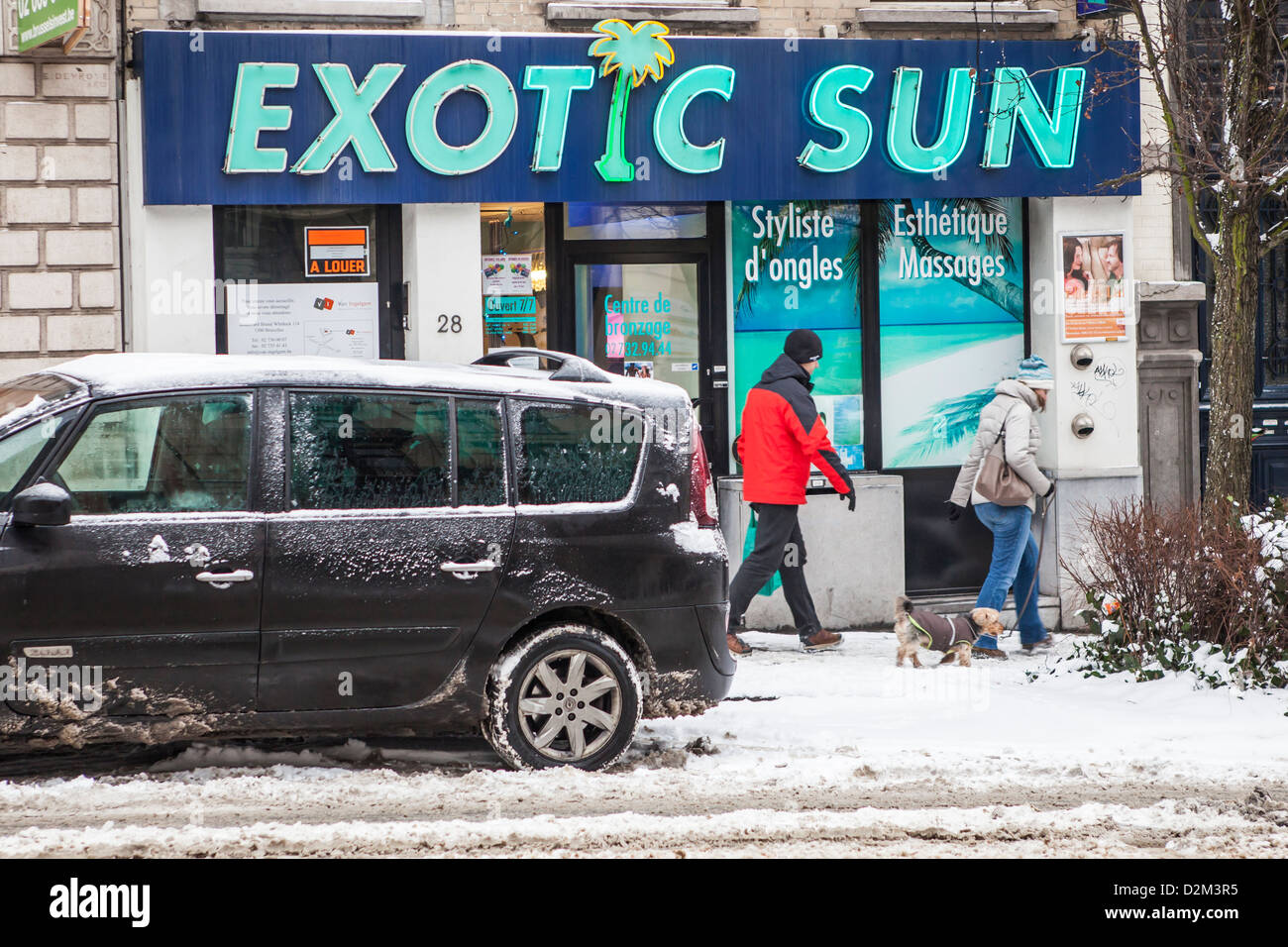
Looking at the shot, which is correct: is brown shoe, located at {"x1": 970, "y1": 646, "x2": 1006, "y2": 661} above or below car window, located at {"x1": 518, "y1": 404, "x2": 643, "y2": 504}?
below

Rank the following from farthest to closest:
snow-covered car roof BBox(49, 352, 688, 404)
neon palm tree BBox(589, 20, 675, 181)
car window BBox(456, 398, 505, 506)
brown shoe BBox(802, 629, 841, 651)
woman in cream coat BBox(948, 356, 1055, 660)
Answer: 1. neon palm tree BBox(589, 20, 675, 181)
2. brown shoe BBox(802, 629, 841, 651)
3. woman in cream coat BBox(948, 356, 1055, 660)
4. car window BBox(456, 398, 505, 506)
5. snow-covered car roof BBox(49, 352, 688, 404)

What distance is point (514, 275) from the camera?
35.3 ft

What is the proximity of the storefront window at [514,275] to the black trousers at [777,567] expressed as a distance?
2282mm

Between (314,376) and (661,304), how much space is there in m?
5.24

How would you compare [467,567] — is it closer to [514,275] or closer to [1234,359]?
[514,275]

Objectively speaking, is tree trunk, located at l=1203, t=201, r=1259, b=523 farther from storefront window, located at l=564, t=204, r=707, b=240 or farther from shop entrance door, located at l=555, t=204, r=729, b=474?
storefront window, located at l=564, t=204, r=707, b=240

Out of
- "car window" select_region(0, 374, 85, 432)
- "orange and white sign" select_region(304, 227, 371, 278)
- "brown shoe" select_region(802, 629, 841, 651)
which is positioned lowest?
"brown shoe" select_region(802, 629, 841, 651)

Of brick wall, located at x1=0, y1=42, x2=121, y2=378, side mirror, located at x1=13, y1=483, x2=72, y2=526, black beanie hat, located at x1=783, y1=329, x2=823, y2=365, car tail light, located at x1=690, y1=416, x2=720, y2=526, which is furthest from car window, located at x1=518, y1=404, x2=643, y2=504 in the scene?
brick wall, located at x1=0, y1=42, x2=121, y2=378

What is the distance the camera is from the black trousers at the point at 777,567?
9570 mm

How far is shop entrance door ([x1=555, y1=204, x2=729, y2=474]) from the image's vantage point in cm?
1085

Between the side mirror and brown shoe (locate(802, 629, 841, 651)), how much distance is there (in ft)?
18.2

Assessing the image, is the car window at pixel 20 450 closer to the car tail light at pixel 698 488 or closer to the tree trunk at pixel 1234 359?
the car tail light at pixel 698 488

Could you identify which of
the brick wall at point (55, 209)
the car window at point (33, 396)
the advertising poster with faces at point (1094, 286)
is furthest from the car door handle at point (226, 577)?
the advertising poster with faces at point (1094, 286)

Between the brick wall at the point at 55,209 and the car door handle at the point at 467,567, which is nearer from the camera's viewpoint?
the car door handle at the point at 467,567
